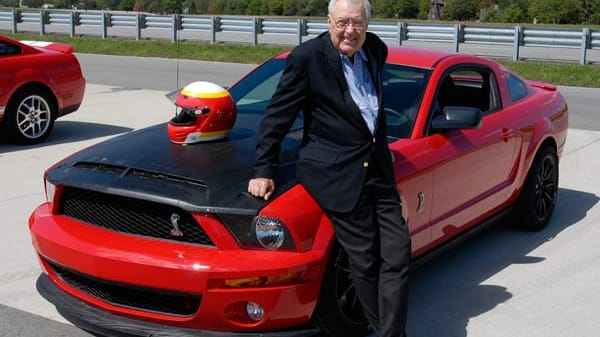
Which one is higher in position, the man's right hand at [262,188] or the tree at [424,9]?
the tree at [424,9]

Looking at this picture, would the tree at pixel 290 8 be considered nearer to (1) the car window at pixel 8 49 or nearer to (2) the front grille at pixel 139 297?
(1) the car window at pixel 8 49

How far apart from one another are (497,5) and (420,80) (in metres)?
42.6

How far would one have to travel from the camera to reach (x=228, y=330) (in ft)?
12.8

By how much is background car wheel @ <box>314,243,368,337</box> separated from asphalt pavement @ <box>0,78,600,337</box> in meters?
0.49

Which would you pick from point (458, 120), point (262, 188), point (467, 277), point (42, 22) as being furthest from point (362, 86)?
point (42, 22)

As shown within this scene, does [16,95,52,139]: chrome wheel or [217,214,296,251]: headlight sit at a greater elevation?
[217,214,296,251]: headlight

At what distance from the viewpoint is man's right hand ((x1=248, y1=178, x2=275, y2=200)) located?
3.97m

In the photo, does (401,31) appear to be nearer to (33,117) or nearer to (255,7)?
(33,117)

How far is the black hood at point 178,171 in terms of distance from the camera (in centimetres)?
399

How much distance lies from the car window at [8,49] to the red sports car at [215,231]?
539 centimetres

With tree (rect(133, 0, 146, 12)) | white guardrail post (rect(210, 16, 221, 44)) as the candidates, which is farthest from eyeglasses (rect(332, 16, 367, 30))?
tree (rect(133, 0, 146, 12))

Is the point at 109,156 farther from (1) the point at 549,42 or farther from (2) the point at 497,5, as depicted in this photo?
(2) the point at 497,5

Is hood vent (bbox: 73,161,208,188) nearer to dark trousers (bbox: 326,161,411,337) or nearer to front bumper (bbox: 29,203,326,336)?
front bumper (bbox: 29,203,326,336)

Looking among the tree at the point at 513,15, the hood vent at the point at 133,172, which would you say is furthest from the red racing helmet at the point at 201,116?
the tree at the point at 513,15
